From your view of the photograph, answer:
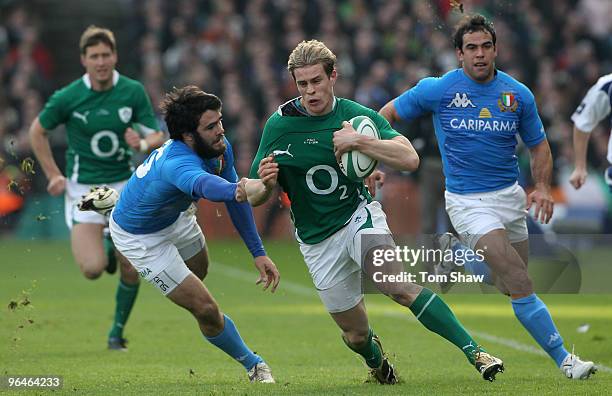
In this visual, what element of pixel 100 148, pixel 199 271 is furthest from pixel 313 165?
pixel 100 148

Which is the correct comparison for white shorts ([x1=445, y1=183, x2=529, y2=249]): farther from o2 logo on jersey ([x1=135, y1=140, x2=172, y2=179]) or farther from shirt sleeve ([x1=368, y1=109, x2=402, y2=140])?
o2 logo on jersey ([x1=135, y1=140, x2=172, y2=179])

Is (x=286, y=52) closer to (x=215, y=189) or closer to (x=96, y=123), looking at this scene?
(x=96, y=123)

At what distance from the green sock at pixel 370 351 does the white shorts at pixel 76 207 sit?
3384 mm

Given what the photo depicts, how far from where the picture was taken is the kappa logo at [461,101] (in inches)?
363

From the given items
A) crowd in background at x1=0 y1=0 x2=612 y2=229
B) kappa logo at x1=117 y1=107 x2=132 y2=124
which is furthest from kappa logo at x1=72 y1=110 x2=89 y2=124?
crowd in background at x1=0 y1=0 x2=612 y2=229

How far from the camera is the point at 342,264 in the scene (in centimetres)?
830

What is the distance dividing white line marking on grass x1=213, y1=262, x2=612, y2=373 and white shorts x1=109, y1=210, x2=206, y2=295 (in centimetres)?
308

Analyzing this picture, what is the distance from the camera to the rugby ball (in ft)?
25.3

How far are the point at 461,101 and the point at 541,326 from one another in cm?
176

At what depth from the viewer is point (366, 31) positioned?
23875 millimetres

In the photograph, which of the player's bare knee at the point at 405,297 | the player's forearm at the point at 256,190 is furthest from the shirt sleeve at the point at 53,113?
the player's bare knee at the point at 405,297

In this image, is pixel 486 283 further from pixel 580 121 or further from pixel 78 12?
pixel 78 12

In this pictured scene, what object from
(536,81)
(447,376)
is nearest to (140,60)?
(536,81)

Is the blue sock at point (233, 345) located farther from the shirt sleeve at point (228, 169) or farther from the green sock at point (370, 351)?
the shirt sleeve at point (228, 169)
